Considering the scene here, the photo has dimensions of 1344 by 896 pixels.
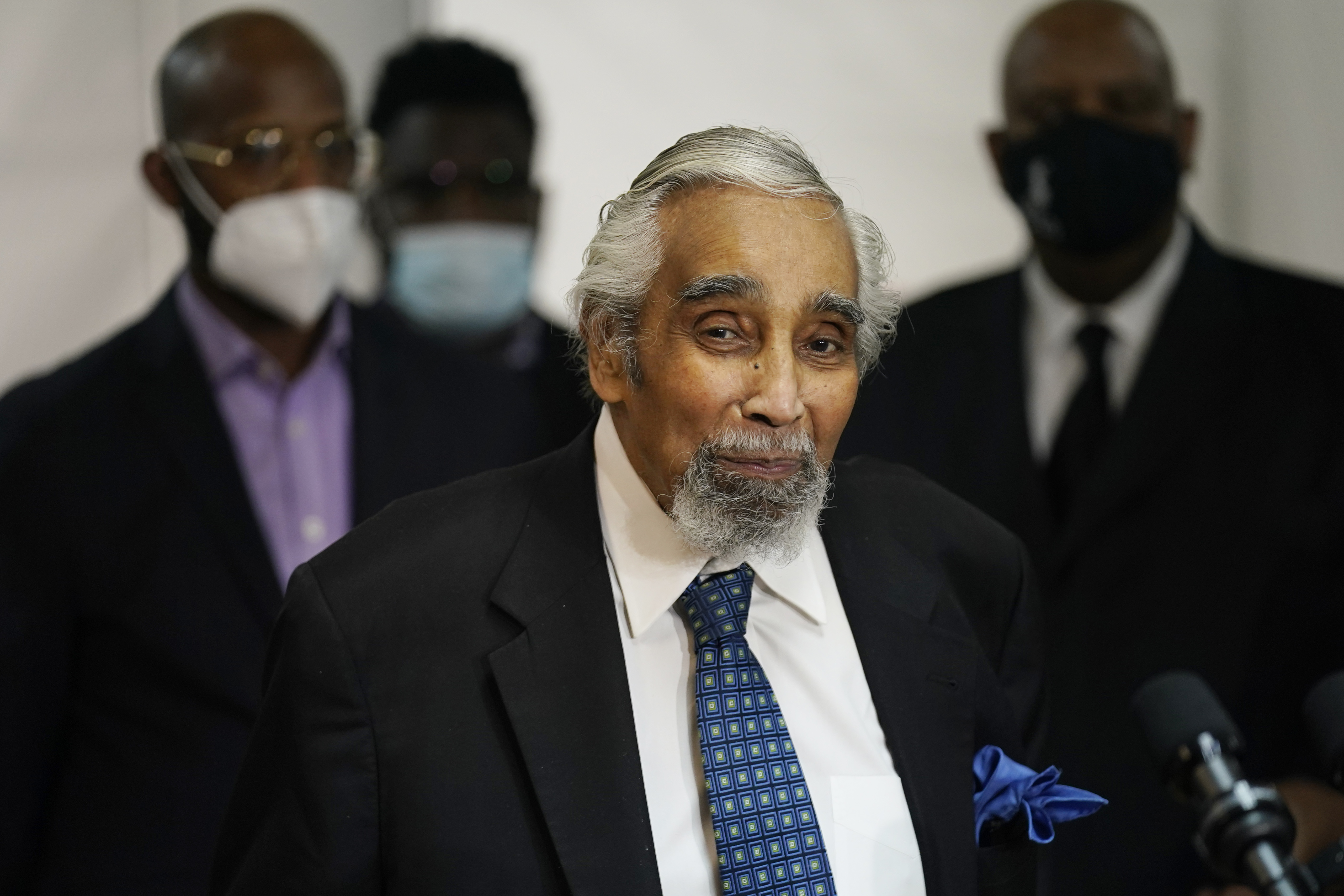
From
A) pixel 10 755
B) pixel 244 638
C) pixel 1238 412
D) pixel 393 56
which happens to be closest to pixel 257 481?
pixel 244 638

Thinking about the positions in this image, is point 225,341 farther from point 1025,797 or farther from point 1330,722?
point 1330,722

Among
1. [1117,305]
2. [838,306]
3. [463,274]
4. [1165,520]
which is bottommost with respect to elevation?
[1165,520]

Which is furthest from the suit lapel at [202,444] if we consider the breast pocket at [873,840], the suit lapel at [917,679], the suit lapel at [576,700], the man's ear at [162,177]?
the breast pocket at [873,840]

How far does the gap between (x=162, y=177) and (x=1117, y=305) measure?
2189mm

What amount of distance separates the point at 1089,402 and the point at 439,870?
218 cm

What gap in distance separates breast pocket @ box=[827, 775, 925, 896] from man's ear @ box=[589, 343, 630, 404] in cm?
58

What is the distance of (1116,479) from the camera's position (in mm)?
3412

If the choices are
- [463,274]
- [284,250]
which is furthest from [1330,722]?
[463,274]

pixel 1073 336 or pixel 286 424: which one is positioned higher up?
pixel 286 424

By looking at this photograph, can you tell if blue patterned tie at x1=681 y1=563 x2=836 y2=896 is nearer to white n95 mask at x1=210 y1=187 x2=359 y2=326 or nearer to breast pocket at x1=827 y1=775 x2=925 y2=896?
breast pocket at x1=827 y1=775 x2=925 y2=896

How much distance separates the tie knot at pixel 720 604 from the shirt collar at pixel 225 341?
133 cm

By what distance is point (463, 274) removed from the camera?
161 inches

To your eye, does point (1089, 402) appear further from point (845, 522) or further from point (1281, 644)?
point (845, 522)

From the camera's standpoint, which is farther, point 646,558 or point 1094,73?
point 1094,73
